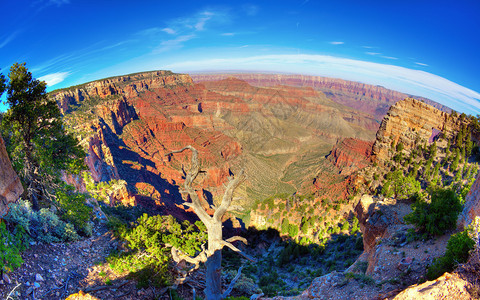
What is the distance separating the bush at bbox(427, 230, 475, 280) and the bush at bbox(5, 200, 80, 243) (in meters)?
15.0

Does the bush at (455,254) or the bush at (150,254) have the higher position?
the bush at (455,254)

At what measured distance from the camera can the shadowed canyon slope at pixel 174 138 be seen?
5866 centimetres

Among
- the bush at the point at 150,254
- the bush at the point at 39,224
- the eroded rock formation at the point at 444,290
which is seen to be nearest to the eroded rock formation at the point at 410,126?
the eroded rock formation at the point at 444,290

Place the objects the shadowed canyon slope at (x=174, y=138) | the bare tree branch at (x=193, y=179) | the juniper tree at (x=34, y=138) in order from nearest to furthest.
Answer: the bare tree branch at (x=193, y=179) → the juniper tree at (x=34, y=138) → the shadowed canyon slope at (x=174, y=138)

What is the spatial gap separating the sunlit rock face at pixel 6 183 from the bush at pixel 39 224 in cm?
29

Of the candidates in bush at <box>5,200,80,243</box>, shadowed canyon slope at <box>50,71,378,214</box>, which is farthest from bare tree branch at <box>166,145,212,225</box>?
shadowed canyon slope at <box>50,71,378,214</box>

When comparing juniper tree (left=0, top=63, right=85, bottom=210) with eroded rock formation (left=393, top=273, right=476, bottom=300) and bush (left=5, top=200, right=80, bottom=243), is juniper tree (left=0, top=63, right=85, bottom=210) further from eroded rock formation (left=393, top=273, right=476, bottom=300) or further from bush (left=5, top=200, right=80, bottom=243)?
eroded rock formation (left=393, top=273, right=476, bottom=300)

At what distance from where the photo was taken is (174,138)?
101812 millimetres

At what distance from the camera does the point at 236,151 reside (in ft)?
372

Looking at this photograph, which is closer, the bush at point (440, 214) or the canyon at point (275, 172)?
the canyon at point (275, 172)

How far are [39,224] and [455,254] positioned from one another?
16.0 metres

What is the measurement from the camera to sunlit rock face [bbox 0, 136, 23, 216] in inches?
351

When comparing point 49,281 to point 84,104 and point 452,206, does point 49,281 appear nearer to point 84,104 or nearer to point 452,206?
point 452,206

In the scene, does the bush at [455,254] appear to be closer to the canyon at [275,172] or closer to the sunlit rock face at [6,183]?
the canyon at [275,172]
